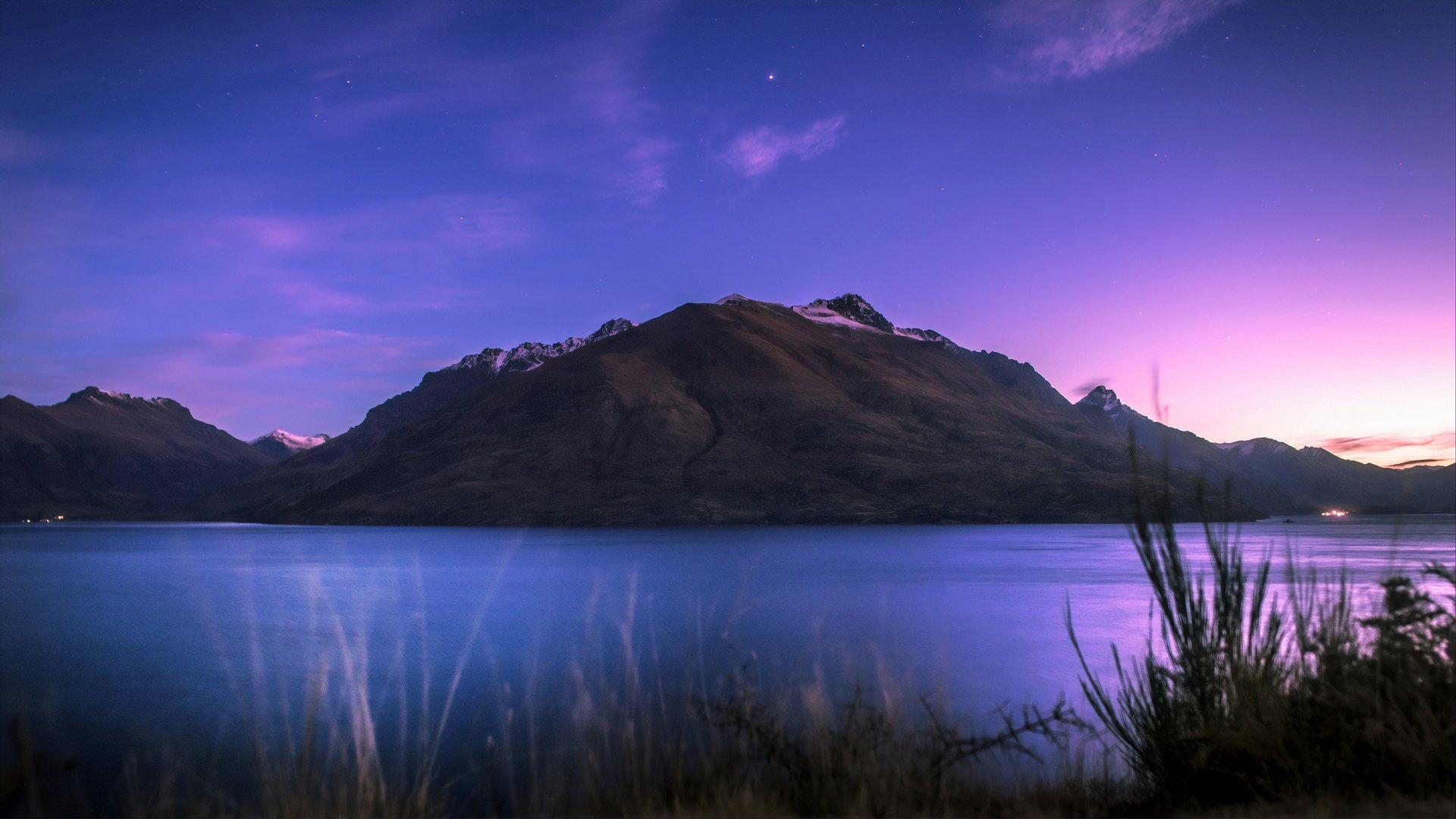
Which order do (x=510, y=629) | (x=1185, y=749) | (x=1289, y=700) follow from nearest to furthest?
(x=1289, y=700), (x=1185, y=749), (x=510, y=629)

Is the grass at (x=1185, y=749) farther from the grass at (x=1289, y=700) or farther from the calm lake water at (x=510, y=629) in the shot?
the calm lake water at (x=510, y=629)

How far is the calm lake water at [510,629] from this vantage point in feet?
64.8

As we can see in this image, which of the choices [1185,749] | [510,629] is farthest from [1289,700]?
[510,629]

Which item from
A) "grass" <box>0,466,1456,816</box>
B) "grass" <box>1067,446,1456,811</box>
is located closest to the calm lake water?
"grass" <box>1067,446,1456,811</box>

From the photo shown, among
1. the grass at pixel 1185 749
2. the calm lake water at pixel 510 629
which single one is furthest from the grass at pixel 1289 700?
the calm lake water at pixel 510 629

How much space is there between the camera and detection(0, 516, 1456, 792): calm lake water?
778 inches

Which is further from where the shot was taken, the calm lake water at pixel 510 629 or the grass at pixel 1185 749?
the calm lake water at pixel 510 629

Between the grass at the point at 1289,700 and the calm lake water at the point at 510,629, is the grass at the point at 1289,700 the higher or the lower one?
the higher one

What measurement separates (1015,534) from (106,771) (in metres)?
148

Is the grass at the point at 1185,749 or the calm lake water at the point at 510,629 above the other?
the grass at the point at 1185,749

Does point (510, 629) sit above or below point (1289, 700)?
below

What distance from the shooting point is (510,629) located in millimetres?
34719

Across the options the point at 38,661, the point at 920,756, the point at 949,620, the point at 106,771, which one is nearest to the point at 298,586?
the point at 38,661

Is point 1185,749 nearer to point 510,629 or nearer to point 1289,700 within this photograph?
point 1289,700
